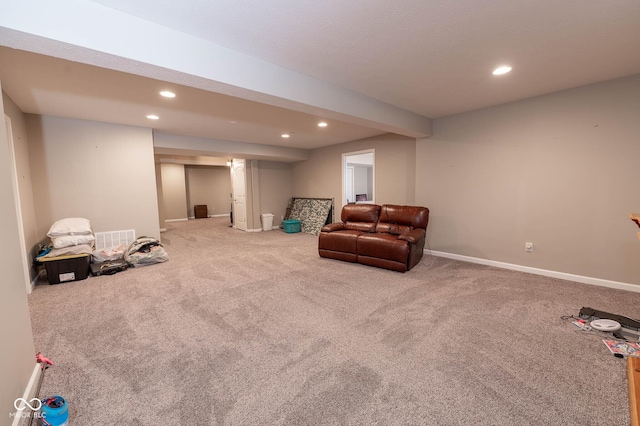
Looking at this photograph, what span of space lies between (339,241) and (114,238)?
3.93m

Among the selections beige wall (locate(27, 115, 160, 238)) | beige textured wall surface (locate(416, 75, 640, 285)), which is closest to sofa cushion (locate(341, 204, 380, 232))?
beige textured wall surface (locate(416, 75, 640, 285))

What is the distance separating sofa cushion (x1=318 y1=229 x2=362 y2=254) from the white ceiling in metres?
1.79

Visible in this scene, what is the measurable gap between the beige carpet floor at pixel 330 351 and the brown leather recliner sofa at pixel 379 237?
0.36 m

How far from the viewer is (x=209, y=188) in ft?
36.1

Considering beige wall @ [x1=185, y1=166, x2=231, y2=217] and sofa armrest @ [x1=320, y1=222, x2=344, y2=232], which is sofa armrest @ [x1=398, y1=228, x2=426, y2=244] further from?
beige wall @ [x1=185, y1=166, x2=231, y2=217]

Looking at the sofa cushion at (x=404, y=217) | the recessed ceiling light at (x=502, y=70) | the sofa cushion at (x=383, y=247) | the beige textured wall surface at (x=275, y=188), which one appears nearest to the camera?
the recessed ceiling light at (x=502, y=70)

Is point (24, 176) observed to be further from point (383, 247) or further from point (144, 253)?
point (383, 247)

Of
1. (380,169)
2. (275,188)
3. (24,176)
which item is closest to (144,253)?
(24,176)

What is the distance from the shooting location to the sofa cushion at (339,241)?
4219 mm

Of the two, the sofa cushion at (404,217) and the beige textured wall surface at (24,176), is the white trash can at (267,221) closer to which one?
the sofa cushion at (404,217)

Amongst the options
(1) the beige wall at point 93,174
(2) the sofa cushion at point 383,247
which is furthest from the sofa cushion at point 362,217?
(1) the beige wall at point 93,174

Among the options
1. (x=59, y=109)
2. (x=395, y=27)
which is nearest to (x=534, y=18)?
(x=395, y=27)

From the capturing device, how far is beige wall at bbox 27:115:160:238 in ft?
12.9

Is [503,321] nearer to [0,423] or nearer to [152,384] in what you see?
[152,384]
